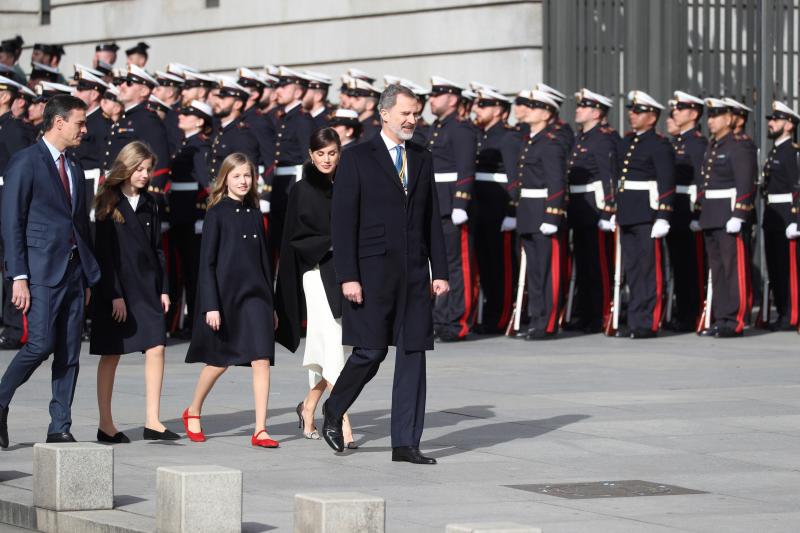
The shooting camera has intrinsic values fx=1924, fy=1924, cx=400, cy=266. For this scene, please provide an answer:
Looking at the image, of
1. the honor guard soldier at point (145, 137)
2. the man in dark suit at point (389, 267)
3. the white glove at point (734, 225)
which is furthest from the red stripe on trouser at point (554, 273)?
the man in dark suit at point (389, 267)

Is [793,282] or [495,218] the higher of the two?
[495,218]

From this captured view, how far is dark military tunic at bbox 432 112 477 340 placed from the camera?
16969 mm

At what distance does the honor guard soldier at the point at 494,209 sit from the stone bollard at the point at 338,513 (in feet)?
35.0

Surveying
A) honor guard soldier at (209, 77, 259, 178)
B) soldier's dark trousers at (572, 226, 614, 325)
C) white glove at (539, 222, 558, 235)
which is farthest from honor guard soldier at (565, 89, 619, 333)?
honor guard soldier at (209, 77, 259, 178)

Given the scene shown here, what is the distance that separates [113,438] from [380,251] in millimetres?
1798

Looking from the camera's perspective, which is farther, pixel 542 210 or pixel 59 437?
pixel 542 210

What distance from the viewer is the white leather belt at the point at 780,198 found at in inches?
706

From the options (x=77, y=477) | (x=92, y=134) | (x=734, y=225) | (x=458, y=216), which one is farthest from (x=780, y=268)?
(x=77, y=477)

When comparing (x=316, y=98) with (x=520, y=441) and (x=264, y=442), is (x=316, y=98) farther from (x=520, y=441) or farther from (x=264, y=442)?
(x=264, y=442)

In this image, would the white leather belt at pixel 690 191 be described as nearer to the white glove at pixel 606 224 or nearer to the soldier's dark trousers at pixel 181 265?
the white glove at pixel 606 224

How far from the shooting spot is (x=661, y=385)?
13.3 meters

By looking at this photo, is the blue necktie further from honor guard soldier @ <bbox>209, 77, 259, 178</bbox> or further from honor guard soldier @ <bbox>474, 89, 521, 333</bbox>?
honor guard soldier @ <bbox>474, 89, 521, 333</bbox>

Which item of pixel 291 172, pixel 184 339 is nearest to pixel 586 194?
pixel 291 172

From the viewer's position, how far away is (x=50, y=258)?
388 inches
